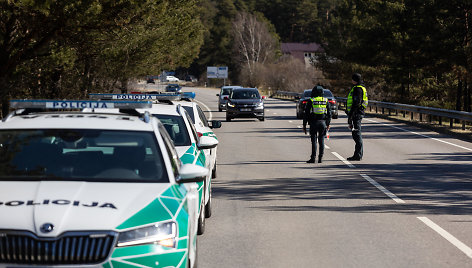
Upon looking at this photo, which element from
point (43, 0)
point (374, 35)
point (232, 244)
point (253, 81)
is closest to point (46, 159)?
point (232, 244)

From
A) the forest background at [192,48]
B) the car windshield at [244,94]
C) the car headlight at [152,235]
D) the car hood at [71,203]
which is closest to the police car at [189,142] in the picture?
the car hood at [71,203]

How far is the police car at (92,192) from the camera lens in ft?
17.1

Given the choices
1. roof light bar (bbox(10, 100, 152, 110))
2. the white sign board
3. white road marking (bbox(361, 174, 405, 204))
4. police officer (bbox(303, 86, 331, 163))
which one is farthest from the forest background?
roof light bar (bbox(10, 100, 152, 110))

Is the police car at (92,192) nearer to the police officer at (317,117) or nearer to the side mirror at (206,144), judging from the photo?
the side mirror at (206,144)

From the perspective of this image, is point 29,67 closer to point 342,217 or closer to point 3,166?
point 342,217

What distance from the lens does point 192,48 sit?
227ft

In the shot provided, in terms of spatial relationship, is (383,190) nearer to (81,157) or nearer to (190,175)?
(190,175)

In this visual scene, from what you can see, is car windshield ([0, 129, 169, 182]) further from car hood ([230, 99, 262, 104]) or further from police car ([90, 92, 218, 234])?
car hood ([230, 99, 262, 104])

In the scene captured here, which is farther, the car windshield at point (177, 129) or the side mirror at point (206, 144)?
the car windshield at point (177, 129)

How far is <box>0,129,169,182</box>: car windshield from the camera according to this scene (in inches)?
256

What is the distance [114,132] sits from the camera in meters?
6.84

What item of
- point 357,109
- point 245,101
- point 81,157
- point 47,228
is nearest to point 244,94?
→ point 245,101

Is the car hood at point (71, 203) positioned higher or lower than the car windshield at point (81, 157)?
lower

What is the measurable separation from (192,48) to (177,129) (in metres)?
58.8
